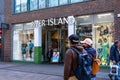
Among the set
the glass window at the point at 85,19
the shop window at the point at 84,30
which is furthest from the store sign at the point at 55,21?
the shop window at the point at 84,30

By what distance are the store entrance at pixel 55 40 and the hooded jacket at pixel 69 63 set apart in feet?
55.0

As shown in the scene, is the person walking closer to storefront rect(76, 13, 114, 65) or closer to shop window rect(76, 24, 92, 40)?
storefront rect(76, 13, 114, 65)

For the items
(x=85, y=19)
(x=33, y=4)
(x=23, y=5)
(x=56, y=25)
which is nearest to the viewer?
(x=85, y=19)

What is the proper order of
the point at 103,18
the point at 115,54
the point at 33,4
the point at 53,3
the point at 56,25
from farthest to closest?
the point at 33,4 → the point at 56,25 → the point at 53,3 → the point at 103,18 → the point at 115,54

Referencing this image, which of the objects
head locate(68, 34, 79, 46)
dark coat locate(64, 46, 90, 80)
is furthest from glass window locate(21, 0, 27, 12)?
dark coat locate(64, 46, 90, 80)

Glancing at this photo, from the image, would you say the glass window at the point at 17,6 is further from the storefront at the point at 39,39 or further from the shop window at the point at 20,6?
the storefront at the point at 39,39

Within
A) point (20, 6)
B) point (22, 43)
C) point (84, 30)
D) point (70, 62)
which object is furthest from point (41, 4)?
point (70, 62)

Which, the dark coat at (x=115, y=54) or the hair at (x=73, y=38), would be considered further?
the dark coat at (x=115, y=54)

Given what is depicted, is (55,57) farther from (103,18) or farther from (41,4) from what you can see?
(103,18)

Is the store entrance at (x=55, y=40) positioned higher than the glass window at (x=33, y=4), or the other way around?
the glass window at (x=33, y=4)

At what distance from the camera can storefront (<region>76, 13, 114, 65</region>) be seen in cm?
1689

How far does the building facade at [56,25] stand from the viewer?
1706 cm

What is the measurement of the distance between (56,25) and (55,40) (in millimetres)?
1414

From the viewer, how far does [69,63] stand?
4.65 meters
